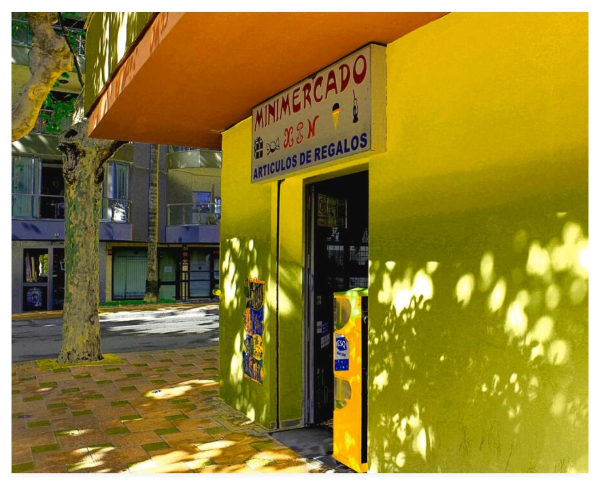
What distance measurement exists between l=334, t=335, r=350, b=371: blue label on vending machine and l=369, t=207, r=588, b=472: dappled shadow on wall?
0.41m

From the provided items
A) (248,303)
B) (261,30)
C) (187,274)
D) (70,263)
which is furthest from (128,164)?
(261,30)

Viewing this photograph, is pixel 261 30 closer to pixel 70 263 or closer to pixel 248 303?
pixel 248 303

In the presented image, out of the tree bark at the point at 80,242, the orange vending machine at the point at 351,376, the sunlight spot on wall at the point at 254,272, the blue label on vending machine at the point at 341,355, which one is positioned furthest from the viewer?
the tree bark at the point at 80,242

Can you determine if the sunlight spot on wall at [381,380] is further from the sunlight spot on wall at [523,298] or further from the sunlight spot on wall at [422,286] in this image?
the sunlight spot on wall at [523,298]

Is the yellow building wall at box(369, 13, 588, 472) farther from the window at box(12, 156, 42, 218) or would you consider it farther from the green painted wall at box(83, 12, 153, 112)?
the window at box(12, 156, 42, 218)

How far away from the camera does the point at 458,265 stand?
3.48 meters

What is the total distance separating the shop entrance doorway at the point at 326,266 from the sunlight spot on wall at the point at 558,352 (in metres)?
3.21

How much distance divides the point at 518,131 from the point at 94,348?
8.23 metres

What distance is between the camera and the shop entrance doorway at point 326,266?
5.92m

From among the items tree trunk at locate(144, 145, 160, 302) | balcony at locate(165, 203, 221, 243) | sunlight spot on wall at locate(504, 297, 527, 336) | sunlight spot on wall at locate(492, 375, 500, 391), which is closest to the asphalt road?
tree trunk at locate(144, 145, 160, 302)

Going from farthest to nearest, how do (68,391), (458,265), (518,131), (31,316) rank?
(31,316) → (68,391) → (458,265) → (518,131)

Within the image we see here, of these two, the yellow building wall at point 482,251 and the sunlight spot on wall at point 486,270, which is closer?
the yellow building wall at point 482,251

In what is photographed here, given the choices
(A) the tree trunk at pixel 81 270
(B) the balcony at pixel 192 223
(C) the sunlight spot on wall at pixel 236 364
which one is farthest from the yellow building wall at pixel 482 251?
(B) the balcony at pixel 192 223

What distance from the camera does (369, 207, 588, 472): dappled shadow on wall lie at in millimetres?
2803
